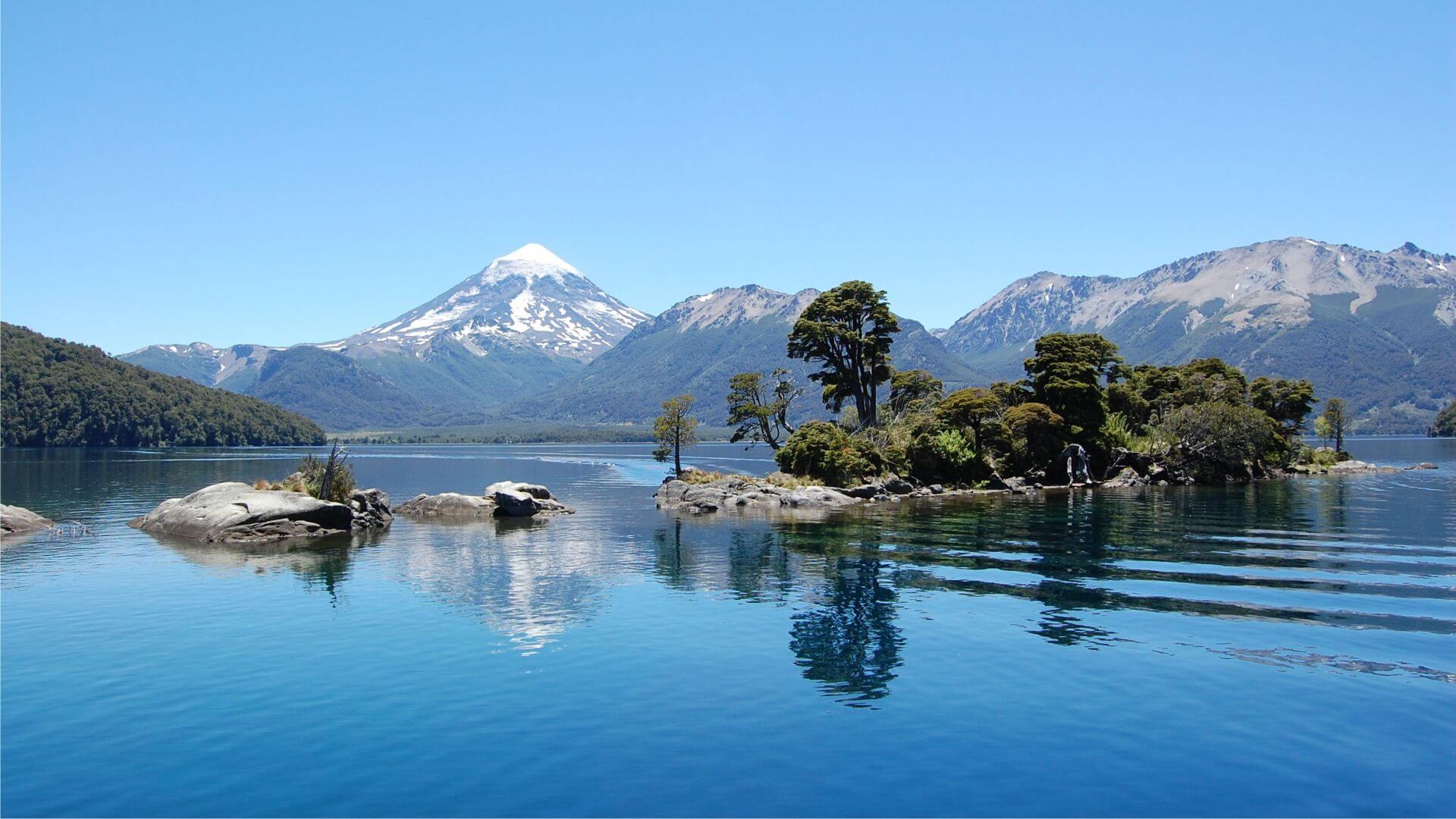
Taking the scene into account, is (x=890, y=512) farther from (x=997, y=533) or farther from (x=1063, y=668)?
(x=1063, y=668)

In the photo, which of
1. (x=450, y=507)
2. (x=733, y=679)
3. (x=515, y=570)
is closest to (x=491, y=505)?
(x=450, y=507)

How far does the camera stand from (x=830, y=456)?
242 ft

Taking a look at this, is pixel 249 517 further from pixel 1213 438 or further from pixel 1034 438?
pixel 1213 438

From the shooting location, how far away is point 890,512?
61125 millimetres

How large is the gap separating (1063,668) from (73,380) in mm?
229231

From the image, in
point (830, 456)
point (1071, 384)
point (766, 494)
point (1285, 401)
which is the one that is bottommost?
point (766, 494)

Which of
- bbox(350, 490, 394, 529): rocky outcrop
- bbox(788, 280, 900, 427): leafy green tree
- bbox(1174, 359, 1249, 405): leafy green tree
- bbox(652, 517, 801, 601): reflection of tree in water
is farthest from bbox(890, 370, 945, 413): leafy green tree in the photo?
bbox(350, 490, 394, 529): rocky outcrop

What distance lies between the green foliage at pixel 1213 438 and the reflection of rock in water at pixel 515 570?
65.8m

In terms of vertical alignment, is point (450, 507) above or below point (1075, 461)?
below

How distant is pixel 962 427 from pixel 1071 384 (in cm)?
1138

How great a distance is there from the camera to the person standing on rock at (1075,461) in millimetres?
86750

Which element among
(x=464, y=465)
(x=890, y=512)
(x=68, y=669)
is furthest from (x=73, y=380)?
(x=68, y=669)

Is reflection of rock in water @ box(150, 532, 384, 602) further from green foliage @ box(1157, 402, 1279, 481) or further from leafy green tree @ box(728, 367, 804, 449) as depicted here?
green foliage @ box(1157, 402, 1279, 481)

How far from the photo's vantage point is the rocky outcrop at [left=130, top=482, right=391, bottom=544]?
46.2 metres
